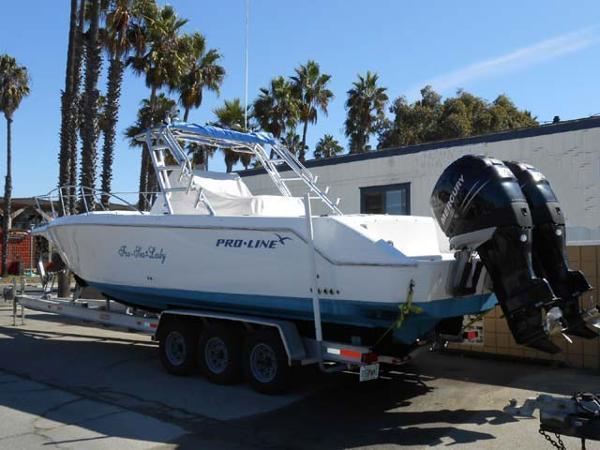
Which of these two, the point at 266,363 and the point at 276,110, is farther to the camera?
the point at 276,110

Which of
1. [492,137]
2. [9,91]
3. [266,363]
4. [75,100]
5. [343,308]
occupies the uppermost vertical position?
[9,91]

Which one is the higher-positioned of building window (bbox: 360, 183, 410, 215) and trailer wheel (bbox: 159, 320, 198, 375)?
building window (bbox: 360, 183, 410, 215)

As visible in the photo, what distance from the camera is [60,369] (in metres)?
8.89

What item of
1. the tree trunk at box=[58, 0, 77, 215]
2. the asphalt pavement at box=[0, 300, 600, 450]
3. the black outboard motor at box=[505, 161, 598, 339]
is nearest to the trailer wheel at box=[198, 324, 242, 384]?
the asphalt pavement at box=[0, 300, 600, 450]

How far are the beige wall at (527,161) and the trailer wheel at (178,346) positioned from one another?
5068 mm

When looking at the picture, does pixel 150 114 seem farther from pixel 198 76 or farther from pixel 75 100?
pixel 75 100

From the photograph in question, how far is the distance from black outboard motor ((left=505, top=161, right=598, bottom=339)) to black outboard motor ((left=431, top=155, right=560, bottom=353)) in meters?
0.27

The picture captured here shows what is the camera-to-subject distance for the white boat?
656 cm

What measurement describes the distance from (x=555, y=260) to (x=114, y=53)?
55.8 ft

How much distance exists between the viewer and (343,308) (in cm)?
690

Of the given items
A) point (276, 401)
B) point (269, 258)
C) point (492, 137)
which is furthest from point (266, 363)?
point (492, 137)

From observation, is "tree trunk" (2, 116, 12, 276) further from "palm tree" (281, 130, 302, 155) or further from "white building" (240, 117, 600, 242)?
"white building" (240, 117, 600, 242)

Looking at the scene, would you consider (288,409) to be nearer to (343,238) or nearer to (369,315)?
(369,315)

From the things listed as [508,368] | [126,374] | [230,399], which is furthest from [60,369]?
[508,368]
